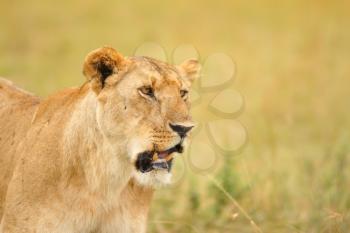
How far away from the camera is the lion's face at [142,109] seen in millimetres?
4898

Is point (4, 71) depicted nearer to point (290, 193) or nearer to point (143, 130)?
point (290, 193)

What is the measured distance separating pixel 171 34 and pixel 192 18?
0.89 m

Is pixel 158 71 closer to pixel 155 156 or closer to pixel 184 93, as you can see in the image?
pixel 184 93

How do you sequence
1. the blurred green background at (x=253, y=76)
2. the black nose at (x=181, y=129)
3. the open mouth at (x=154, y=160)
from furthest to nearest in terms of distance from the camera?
the blurred green background at (x=253, y=76), the open mouth at (x=154, y=160), the black nose at (x=181, y=129)

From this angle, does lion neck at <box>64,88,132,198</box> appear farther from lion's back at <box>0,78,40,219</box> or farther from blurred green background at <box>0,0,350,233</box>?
blurred green background at <box>0,0,350,233</box>

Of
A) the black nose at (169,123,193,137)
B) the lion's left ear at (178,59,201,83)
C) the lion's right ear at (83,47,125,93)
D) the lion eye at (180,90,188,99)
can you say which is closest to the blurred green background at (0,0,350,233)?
the lion's left ear at (178,59,201,83)

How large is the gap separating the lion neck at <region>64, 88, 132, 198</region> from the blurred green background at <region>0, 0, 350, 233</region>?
4.16 feet

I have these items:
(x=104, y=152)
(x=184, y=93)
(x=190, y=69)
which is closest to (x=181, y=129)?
(x=184, y=93)

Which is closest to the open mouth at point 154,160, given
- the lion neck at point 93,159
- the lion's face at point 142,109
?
the lion's face at point 142,109

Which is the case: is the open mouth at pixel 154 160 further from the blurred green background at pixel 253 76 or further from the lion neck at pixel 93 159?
the blurred green background at pixel 253 76

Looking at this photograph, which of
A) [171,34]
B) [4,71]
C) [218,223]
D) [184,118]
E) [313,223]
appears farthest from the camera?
[171,34]

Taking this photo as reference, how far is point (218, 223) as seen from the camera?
23.6 ft

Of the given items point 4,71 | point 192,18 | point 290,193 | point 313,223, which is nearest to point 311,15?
point 192,18

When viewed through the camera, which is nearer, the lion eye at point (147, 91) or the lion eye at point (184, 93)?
the lion eye at point (147, 91)
